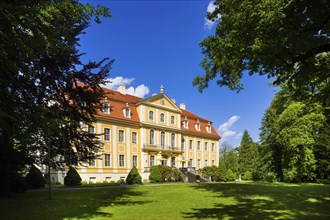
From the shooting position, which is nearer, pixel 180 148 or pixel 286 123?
pixel 286 123

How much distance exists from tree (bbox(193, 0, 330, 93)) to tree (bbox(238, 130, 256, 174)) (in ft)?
186

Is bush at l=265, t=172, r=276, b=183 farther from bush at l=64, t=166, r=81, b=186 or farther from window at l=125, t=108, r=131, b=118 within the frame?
bush at l=64, t=166, r=81, b=186

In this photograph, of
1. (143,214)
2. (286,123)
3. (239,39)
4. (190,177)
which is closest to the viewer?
(239,39)

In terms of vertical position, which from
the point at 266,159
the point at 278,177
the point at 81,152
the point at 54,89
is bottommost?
the point at 278,177

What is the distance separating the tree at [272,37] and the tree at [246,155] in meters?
56.5

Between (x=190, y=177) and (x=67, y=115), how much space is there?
26869mm

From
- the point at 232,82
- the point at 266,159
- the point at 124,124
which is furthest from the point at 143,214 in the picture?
the point at 266,159

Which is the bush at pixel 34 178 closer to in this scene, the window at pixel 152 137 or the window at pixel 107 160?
the window at pixel 107 160

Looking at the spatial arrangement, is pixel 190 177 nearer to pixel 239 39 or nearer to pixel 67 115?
pixel 67 115

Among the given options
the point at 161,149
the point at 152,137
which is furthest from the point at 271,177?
the point at 152,137

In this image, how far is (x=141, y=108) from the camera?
41781mm

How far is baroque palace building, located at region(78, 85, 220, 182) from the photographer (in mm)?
37375

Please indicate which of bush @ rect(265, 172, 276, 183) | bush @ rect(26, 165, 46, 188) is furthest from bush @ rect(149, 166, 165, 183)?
bush @ rect(265, 172, 276, 183)

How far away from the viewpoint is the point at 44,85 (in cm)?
1427
